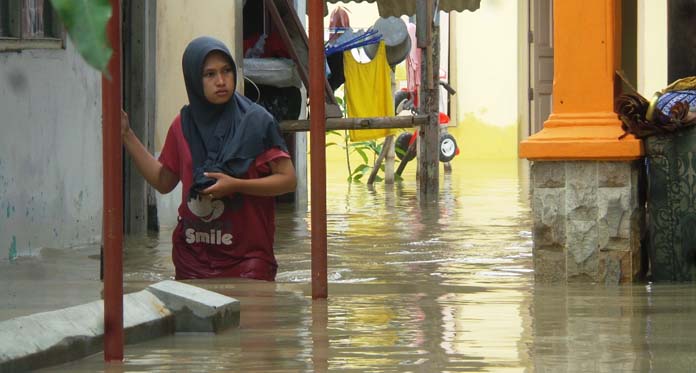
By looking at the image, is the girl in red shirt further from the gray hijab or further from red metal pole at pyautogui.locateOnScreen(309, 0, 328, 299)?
red metal pole at pyautogui.locateOnScreen(309, 0, 328, 299)

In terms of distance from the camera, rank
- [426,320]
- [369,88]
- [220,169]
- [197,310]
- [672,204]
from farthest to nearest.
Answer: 1. [369,88]
2. [672,204]
3. [220,169]
4. [426,320]
5. [197,310]

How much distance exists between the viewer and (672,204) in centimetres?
587

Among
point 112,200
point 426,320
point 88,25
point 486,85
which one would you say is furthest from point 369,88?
point 88,25

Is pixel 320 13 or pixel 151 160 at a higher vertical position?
pixel 320 13

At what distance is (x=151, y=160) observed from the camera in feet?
18.4

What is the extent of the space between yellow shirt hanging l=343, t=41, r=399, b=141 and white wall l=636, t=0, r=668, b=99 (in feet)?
12.8

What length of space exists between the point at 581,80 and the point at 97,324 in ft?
10.1

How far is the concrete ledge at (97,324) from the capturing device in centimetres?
323

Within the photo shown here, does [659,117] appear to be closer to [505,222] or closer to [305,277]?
[305,277]

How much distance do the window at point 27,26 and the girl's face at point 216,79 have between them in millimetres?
1188

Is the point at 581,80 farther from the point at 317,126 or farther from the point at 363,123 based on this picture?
the point at 363,123

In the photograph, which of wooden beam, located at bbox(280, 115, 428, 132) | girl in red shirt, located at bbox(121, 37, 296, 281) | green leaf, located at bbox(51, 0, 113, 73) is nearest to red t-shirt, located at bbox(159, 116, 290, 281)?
girl in red shirt, located at bbox(121, 37, 296, 281)

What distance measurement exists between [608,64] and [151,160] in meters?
2.01

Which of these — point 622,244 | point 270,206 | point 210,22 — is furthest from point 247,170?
point 210,22
